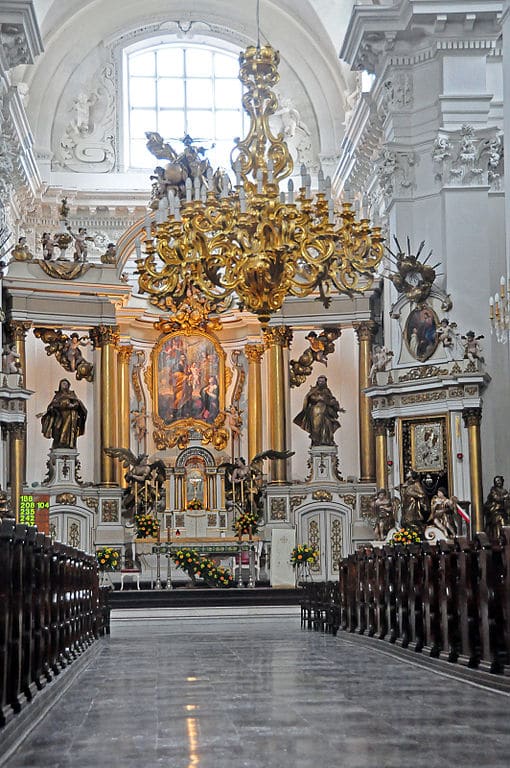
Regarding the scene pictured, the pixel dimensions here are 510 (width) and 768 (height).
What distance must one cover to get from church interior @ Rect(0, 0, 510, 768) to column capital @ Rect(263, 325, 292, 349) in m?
0.06

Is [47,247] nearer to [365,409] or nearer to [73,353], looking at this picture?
[73,353]

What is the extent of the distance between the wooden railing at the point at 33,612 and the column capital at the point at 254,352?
14961mm

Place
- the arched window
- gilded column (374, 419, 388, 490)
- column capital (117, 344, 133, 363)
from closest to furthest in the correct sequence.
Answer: gilded column (374, 419, 388, 490)
column capital (117, 344, 133, 363)
the arched window

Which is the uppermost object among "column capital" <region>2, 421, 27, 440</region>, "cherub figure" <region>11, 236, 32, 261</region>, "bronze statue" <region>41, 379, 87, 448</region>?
"cherub figure" <region>11, 236, 32, 261</region>

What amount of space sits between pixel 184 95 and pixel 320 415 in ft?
32.4

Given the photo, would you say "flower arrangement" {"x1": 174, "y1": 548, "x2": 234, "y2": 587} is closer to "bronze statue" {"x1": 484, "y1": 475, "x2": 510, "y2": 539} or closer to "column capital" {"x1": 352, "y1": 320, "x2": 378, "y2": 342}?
"bronze statue" {"x1": 484, "y1": 475, "x2": 510, "y2": 539}

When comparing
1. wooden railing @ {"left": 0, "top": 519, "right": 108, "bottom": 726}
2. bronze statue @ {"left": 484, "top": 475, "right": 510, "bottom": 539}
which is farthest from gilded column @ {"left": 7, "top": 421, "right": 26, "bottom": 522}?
wooden railing @ {"left": 0, "top": 519, "right": 108, "bottom": 726}

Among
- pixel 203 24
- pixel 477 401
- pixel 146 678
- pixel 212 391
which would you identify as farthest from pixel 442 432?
pixel 203 24

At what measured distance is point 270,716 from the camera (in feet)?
25.1

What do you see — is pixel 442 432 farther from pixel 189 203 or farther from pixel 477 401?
pixel 189 203

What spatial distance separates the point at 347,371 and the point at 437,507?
806 cm

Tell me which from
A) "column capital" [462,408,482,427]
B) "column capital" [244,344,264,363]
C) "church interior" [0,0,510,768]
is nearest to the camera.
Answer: "church interior" [0,0,510,768]

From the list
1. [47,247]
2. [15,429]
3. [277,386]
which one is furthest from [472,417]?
[47,247]

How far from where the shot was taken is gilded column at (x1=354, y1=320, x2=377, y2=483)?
2567 cm
